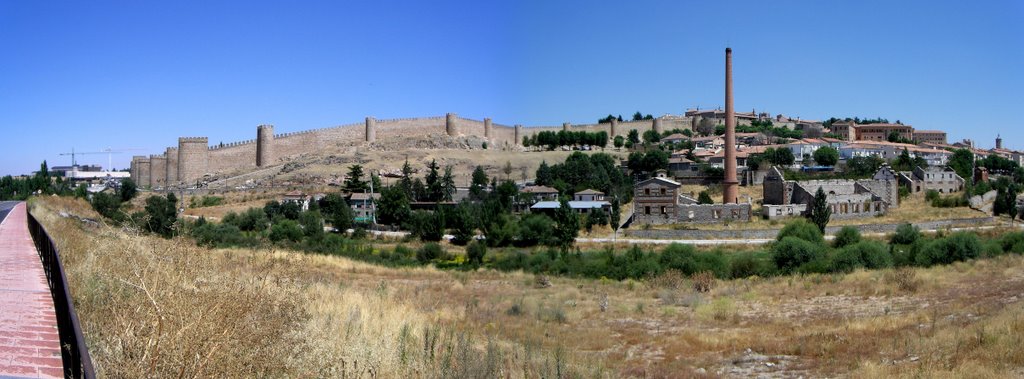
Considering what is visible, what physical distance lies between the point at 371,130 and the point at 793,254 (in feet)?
143

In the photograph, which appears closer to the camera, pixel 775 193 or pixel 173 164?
pixel 775 193

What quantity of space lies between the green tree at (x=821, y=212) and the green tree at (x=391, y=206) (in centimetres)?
1591

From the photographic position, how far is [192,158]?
53.9m

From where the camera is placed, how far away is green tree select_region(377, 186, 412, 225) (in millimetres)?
33844

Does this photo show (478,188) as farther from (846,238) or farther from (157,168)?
(157,168)

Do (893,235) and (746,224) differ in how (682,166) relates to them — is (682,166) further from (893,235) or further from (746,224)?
(893,235)

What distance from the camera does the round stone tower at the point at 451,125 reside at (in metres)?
62.2

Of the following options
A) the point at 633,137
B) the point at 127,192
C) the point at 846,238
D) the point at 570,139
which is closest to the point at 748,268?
the point at 846,238

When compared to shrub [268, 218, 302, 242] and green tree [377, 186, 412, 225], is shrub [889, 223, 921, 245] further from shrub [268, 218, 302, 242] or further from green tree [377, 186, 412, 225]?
shrub [268, 218, 302, 242]

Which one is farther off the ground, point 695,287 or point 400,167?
point 400,167

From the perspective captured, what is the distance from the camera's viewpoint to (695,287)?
15445 millimetres

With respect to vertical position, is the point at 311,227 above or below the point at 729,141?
below

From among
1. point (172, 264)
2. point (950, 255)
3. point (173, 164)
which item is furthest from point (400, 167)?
point (172, 264)

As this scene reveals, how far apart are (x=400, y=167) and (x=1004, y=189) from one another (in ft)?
109
